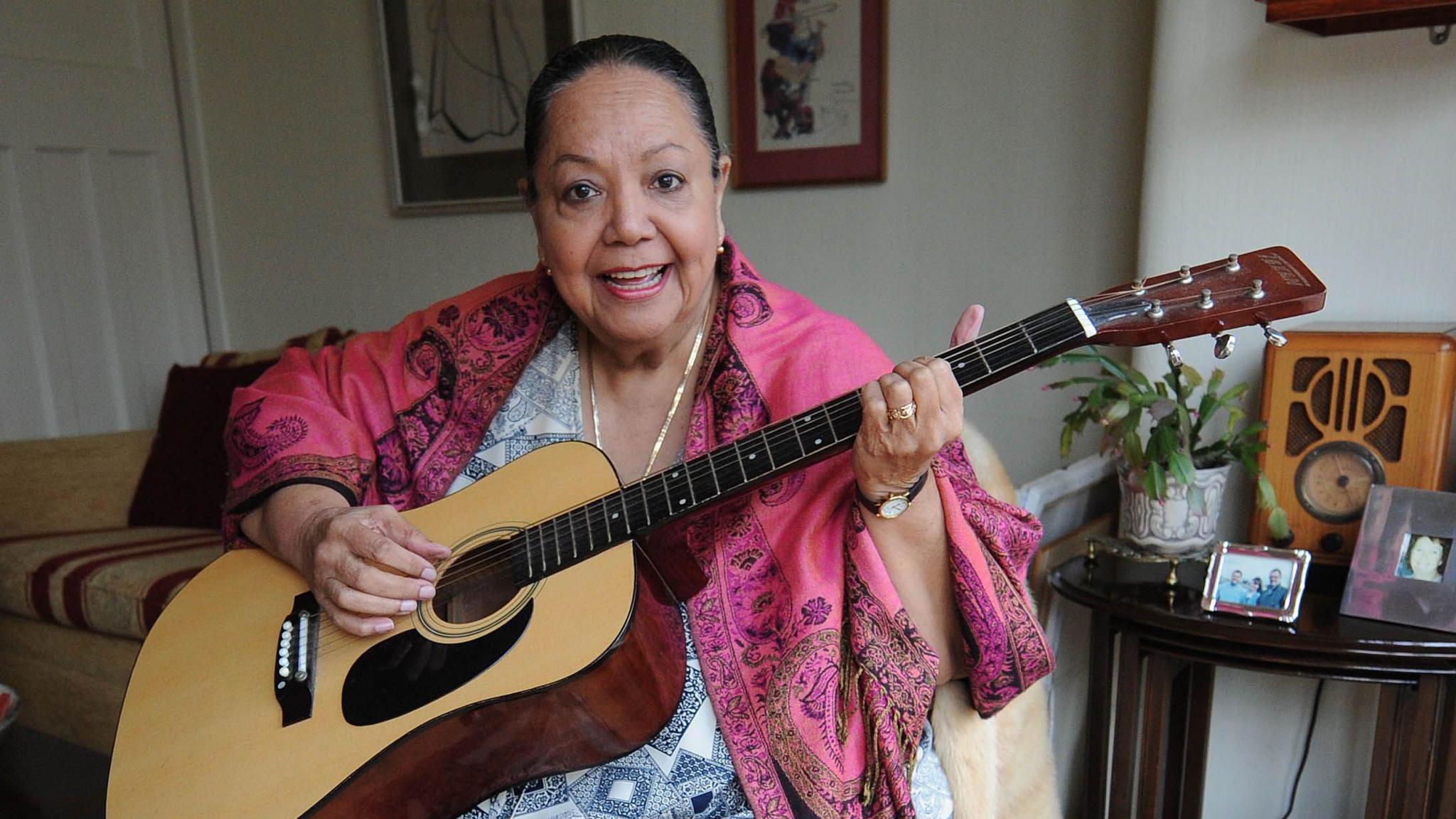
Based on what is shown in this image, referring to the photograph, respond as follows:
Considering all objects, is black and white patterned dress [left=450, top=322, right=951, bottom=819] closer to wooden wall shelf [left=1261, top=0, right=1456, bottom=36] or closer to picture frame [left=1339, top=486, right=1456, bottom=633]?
picture frame [left=1339, top=486, right=1456, bottom=633]

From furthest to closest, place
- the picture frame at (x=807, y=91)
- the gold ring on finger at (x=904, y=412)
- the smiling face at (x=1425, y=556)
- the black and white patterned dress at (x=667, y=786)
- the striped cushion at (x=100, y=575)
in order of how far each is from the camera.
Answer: the striped cushion at (x=100, y=575), the picture frame at (x=807, y=91), the smiling face at (x=1425, y=556), the black and white patterned dress at (x=667, y=786), the gold ring on finger at (x=904, y=412)

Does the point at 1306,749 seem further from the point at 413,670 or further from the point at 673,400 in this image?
the point at 413,670

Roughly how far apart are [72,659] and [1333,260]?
292 cm

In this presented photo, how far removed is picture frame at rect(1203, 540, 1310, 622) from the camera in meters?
Result: 1.26

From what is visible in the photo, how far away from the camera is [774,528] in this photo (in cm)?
105

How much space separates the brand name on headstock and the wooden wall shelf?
517 mm

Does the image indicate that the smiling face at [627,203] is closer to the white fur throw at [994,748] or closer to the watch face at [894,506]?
the watch face at [894,506]

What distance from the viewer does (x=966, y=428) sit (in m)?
1.44

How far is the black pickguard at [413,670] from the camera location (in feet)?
3.05

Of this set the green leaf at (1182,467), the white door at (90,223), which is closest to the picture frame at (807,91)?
the green leaf at (1182,467)

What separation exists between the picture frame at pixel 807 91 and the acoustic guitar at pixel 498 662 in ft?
4.13

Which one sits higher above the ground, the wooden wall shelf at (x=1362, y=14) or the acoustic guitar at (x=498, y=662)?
the wooden wall shelf at (x=1362, y=14)

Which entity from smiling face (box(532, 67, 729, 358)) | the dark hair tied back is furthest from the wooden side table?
the dark hair tied back

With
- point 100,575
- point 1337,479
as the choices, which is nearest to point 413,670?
point 1337,479
